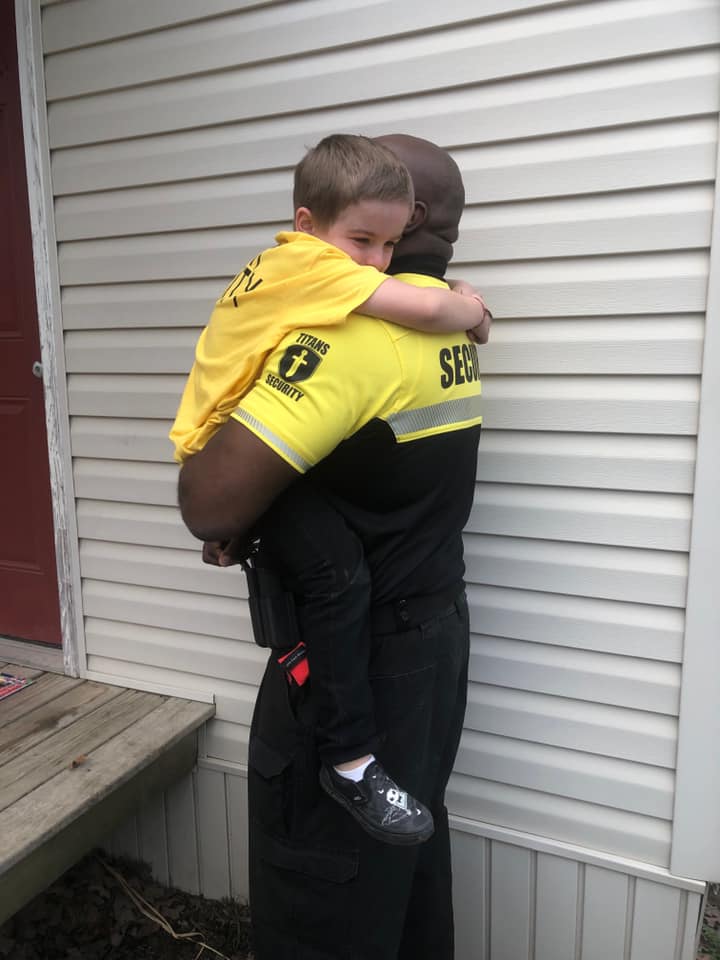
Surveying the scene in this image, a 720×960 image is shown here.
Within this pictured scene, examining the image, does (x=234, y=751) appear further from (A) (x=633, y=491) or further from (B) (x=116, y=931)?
(A) (x=633, y=491)

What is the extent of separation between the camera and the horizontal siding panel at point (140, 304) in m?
2.49

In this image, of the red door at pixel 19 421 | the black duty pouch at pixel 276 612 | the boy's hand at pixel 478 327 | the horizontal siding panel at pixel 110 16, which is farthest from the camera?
the red door at pixel 19 421

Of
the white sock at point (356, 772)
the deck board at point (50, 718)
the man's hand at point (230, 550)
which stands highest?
the man's hand at point (230, 550)

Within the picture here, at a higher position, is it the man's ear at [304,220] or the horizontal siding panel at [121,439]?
the man's ear at [304,220]

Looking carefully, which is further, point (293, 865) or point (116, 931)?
point (116, 931)

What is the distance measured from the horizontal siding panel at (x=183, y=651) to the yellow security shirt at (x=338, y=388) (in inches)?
56.3

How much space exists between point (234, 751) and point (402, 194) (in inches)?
79.8

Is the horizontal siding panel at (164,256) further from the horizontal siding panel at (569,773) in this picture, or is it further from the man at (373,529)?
the horizontal siding panel at (569,773)

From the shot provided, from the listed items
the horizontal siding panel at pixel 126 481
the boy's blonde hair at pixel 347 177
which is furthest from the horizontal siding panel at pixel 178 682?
the boy's blonde hair at pixel 347 177

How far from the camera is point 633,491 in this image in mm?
2031

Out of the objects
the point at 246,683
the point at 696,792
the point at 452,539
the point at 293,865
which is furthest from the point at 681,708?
the point at 246,683

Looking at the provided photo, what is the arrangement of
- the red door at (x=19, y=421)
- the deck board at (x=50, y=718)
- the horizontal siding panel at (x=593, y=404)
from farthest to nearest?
the red door at (x=19, y=421) < the deck board at (x=50, y=718) < the horizontal siding panel at (x=593, y=404)

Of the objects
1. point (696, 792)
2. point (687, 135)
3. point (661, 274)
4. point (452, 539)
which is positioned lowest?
point (696, 792)

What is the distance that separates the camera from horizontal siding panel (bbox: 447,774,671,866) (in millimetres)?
2146
